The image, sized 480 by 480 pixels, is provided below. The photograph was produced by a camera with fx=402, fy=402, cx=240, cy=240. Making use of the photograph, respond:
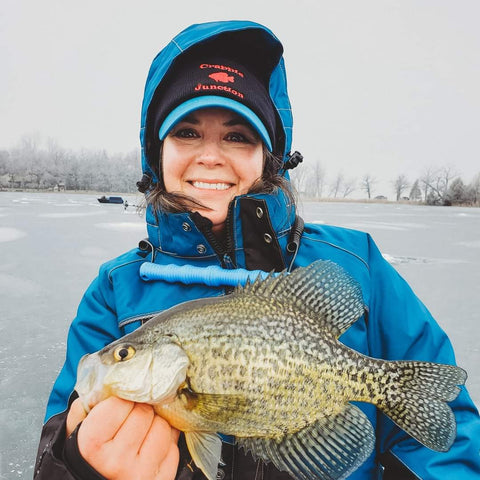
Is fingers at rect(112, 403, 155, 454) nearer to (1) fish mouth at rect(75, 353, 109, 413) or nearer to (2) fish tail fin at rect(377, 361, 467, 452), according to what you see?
(1) fish mouth at rect(75, 353, 109, 413)

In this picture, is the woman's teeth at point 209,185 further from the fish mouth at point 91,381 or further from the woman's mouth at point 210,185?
the fish mouth at point 91,381

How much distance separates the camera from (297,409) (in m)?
1.32

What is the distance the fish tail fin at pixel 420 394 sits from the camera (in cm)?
143

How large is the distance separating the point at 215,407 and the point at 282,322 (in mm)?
351

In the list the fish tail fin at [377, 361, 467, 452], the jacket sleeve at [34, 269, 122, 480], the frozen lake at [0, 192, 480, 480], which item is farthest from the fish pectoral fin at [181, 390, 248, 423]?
the frozen lake at [0, 192, 480, 480]

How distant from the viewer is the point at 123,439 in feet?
4.08

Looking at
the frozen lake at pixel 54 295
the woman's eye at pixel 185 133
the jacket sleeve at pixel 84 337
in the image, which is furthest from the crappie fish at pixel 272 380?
the frozen lake at pixel 54 295

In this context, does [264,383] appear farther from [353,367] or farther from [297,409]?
[353,367]

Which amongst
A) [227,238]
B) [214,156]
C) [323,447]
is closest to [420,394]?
[323,447]

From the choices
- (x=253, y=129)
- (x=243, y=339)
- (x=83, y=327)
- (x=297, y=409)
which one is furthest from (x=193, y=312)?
(x=253, y=129)

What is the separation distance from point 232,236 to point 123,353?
882 mm

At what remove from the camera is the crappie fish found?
125 cm

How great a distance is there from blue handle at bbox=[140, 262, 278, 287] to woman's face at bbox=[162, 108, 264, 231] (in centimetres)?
32

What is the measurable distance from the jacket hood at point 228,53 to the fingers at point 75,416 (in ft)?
4.30
